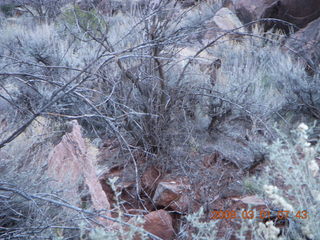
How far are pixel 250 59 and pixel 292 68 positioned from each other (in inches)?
56.7

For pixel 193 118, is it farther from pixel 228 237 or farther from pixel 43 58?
pixel 43 58

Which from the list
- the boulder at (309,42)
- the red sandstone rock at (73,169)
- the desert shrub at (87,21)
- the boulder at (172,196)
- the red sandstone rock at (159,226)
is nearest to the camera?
the red sandstone rock at (73,169)

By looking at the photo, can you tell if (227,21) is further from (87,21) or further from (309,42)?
(87,21)

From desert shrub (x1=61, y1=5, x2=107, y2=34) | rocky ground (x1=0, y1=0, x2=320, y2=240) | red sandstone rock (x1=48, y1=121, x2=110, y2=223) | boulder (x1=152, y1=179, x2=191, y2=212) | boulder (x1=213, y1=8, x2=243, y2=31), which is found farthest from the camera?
boulder (x1=213, y1=8, x2=243, y2=31)

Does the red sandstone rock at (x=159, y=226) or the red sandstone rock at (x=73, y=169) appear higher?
the red sandstone rock at (x=73, y=169)

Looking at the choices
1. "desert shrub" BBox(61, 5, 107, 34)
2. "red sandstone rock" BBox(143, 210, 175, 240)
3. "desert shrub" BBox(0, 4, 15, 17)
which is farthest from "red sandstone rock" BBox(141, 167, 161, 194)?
"desert shrub" BBox(0, 4, 15, 17)

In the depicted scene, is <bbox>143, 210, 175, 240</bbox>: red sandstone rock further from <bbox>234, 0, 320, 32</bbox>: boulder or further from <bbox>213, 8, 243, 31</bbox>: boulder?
<bbox>234, 0, 320, 32</bbox>: boulder

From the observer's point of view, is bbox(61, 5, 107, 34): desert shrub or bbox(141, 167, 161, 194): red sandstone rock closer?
bbox(61, 5, 107, 34): desert shrub

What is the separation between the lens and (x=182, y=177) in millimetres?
4879

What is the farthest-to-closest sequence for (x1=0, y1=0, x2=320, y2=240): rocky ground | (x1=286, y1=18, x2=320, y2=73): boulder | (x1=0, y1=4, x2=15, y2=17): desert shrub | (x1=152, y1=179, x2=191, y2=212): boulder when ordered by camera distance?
(x1=0, y1=4, x2=15, y2=17): desert shrub < (x1=286, y1=18, x2=320, y2=73): boulder < (x1=152, y1=179, x2=191, y2=212): boulder < (x1=0, y1=0, x2=320, y2=240): rocky ground

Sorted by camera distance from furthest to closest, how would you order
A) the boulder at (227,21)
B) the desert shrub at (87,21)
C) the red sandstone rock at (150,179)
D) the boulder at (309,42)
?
the boulder at (227,21), the boulder at (309,42), the red sandstone rock at (150,179), the desert shrub at (87,21)

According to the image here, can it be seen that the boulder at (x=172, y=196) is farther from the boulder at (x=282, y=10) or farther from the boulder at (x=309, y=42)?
the boulder at (x=282, y=10)

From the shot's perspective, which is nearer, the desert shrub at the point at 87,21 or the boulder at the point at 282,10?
the desert shrub at the point at 87,21

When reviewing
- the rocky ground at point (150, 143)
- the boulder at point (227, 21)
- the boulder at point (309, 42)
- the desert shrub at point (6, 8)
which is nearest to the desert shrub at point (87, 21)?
the rocky ground at point (150, 143)
